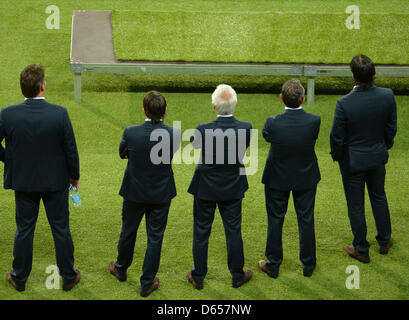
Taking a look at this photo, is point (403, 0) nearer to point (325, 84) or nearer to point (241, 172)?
point (325, 84)

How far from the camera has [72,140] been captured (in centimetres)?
487

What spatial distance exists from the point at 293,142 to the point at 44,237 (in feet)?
7.85

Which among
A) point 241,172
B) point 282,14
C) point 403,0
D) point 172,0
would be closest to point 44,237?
point 241,172

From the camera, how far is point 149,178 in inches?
195

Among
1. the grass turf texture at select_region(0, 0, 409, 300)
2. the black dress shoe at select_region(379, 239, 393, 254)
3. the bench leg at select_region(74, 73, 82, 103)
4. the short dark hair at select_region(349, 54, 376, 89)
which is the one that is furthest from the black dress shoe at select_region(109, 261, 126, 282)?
the bench leg at select_region(74, 73, 82, 103)

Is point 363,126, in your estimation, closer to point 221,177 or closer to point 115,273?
point 221,177


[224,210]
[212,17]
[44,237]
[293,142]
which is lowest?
[44,237]

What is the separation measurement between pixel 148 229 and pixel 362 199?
1.78 metres

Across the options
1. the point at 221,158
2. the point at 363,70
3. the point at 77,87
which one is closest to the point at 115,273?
the point at 221,158

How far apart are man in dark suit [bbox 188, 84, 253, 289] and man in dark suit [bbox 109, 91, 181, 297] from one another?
8.8 inches

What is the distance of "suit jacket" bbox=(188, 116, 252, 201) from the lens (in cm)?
497

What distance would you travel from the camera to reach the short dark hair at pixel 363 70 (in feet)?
17.5

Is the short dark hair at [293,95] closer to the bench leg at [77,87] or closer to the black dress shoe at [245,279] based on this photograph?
the black dress shoe at [245,279]

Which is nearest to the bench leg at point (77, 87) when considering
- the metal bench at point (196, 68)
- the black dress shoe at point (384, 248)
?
the metal bench at point (196, 68)
